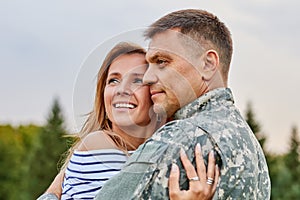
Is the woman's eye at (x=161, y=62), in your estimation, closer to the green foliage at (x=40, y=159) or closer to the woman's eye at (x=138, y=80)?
the woman's eye at (x=138, y=80)

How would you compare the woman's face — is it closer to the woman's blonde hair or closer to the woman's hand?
the woman's blonde hair

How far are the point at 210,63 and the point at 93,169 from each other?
92 centimetres

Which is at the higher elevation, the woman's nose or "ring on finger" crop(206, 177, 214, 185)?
the woman's nose

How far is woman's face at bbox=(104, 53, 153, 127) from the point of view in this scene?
4199 millimetres

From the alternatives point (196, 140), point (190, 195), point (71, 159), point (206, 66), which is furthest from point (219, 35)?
point (71, 159)

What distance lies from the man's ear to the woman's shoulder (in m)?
0.77

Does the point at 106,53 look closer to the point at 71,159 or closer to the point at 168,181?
the point at 71,159

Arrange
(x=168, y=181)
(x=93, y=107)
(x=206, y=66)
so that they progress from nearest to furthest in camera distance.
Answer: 1. (x=168, y=181)
2. (x=206, y=66)
3. (x=93, y=107)

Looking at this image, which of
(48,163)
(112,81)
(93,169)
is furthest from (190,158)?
(48,163)

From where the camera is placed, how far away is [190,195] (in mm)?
3514

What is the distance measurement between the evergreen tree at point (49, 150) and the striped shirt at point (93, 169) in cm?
3888

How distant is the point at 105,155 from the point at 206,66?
2.69ft

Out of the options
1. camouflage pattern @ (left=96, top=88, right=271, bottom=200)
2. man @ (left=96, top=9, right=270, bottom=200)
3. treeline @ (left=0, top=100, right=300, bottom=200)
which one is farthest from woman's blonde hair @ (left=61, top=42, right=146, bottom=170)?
treeline @ (left=0, top=100, right=300, bottom=200)

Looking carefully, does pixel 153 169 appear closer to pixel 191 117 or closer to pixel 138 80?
pixel 191 117
